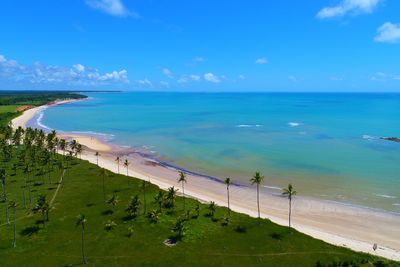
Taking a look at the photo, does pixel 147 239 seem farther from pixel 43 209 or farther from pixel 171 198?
pixel 43 209

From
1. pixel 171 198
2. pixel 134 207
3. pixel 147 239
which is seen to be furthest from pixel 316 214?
pixel 134 207

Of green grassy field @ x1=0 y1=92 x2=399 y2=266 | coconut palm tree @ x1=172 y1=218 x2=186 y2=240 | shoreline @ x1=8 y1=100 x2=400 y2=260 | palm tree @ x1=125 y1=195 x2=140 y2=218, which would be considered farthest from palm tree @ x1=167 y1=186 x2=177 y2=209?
coconut palm tree @ x1=172 y1=218 x2=186 y2=240

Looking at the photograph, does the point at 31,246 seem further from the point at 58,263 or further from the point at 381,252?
the point at 381,252

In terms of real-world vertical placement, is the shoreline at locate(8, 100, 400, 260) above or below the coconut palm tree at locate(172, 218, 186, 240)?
below

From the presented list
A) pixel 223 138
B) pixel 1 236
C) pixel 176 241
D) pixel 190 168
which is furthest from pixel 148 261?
pixel 223 138

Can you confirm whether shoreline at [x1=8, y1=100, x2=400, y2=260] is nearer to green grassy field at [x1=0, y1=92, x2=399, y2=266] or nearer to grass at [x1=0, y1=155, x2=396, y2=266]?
green grassy field at [x1=0, y1=92, x2=399, y2=266]

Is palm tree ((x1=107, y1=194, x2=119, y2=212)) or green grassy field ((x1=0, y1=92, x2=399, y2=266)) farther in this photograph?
palm tree ((x1=107, y1=194, x2=119, y2=212))

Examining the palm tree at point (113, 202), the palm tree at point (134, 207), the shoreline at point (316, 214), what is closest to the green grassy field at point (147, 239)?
the palm tree at point (113, 202)
